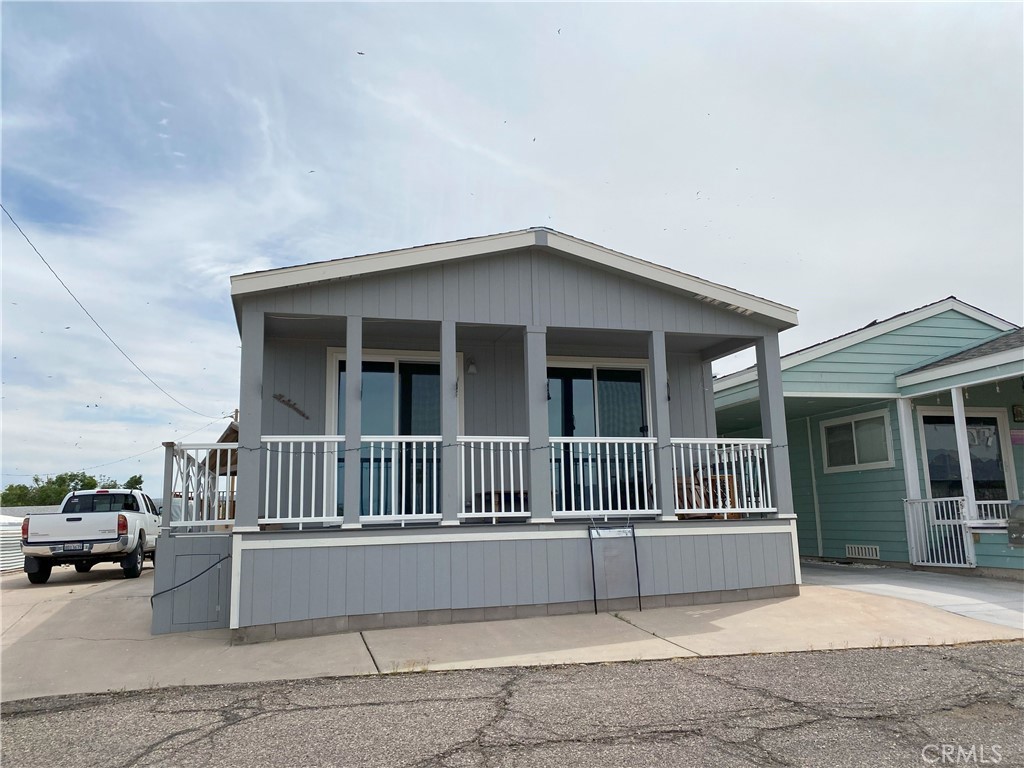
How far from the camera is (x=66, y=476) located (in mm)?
36219

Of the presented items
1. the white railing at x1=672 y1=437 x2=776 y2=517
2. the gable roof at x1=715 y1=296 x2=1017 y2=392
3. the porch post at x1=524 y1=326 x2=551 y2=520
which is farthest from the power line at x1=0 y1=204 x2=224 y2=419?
the gable roof at x1=715 y1=296 x2=1017 y2=392

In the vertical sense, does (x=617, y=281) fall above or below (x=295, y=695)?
above

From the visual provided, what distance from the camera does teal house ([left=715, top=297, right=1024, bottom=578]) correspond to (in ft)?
33.0

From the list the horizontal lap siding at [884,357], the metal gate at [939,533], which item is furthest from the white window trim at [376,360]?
the metal gate at [939,533]

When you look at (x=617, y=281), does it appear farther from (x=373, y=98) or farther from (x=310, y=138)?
(x=310, y=138)

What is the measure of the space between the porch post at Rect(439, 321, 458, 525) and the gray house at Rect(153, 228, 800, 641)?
0.02m

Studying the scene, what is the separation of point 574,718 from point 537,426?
3711 mm

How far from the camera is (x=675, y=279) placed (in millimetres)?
8031

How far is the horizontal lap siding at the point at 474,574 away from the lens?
6488 mm

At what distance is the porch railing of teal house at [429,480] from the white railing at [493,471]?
0.01 m

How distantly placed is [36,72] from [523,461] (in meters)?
7.91

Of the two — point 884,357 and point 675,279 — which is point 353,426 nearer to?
point 675,279

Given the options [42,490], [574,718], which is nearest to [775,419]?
[574,718]

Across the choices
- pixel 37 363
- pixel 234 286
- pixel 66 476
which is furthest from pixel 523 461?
pixel 66 476
